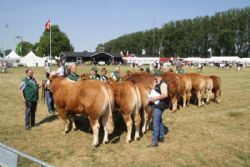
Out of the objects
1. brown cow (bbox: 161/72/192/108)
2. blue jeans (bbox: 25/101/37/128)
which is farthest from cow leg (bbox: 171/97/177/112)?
blue jeans (bbox: 25/101/37/128)

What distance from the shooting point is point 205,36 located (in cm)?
10562

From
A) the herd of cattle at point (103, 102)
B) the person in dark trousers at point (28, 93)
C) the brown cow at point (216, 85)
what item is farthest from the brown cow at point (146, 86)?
the person in dark trousers at point (28, 93)

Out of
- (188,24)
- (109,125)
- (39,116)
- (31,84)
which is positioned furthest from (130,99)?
(188,24)

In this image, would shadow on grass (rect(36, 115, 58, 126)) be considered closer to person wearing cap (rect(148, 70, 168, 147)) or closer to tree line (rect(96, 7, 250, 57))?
person wearing cap (rect(148, 70, 168, 147))

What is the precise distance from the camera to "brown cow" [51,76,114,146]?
847 cm

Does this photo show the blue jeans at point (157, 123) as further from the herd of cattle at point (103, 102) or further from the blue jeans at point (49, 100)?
the blue jeans at point (49, 100)

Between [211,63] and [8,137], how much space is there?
7454 cm

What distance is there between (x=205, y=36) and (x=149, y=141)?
101288mm

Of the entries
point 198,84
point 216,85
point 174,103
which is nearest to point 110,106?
point 174,103

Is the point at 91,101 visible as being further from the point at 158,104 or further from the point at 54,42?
the point at 54,42

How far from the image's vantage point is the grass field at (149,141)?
7.77m

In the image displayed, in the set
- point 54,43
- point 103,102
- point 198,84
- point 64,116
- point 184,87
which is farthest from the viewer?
point 54,43

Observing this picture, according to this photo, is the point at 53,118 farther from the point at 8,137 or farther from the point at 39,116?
the point at 8,137

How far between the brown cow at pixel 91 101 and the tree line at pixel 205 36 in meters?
86.6
